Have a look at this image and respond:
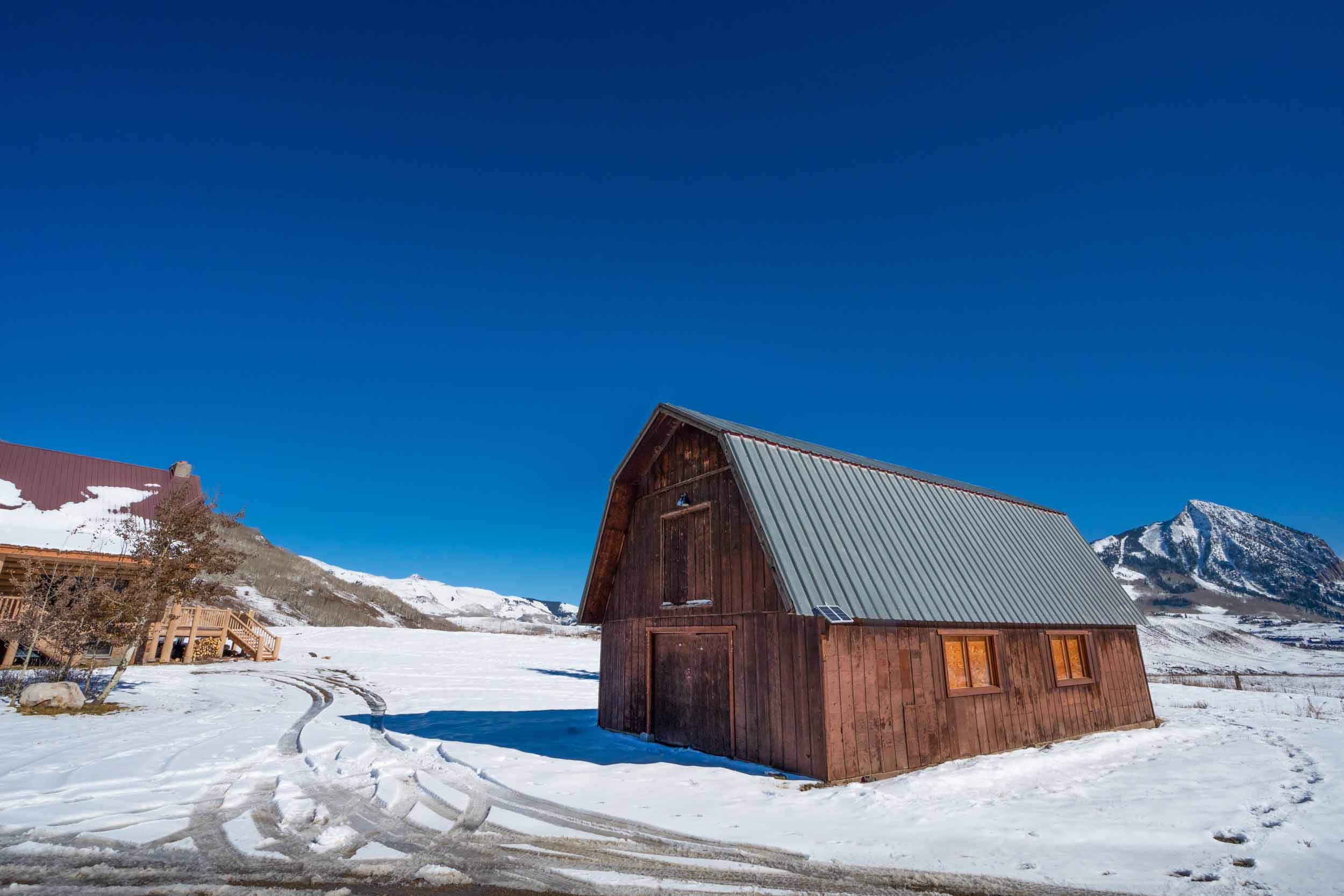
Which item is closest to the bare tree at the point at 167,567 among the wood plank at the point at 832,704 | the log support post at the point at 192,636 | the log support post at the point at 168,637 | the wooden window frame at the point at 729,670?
the log support post at the point at 168,637

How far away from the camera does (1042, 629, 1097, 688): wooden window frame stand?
1384 cm

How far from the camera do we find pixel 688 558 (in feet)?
44.0

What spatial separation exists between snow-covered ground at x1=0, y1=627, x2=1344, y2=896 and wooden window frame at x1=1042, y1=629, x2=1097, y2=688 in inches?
46.1

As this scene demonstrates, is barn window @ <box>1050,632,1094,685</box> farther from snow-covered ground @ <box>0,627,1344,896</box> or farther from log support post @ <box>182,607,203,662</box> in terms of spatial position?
log support post @ <box>182,607,203,662</box>

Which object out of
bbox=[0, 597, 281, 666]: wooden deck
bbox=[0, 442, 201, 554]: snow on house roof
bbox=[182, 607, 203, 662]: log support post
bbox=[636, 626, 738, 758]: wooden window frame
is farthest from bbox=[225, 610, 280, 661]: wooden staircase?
bbox=[636, 626, 738, 758]: wooden window frame

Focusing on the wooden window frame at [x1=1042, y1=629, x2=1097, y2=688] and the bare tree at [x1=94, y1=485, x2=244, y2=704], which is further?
the bare tree at [x1=94, y1=485, x2=244, y2=704]

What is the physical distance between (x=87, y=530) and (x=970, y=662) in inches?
1137

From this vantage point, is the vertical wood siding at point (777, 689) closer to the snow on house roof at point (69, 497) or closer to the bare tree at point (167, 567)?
the bare tree at point (167, 567)

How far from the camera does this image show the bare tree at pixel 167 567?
16.0m

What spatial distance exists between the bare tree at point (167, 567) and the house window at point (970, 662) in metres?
18.3

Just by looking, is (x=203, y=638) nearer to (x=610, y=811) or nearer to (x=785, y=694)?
(x=610, y=811)

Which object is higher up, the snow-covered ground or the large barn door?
the large barn door

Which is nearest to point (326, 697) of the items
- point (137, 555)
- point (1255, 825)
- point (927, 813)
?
point (137, 555)

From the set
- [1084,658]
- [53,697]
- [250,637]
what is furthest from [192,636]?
[1084,658]
